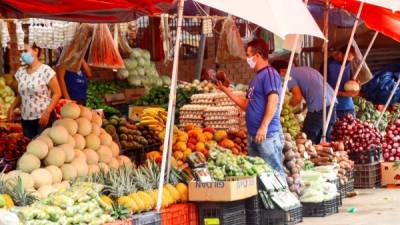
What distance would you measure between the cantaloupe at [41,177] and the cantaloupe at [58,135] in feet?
1.94

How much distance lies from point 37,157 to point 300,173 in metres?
3.66

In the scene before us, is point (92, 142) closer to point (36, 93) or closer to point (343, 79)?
point (36, 93)

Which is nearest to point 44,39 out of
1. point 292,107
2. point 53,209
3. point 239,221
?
point 292,107

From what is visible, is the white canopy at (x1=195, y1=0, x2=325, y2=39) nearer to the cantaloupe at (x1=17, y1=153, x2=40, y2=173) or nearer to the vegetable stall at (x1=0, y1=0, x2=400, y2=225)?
the vegetable stall at (x1=0, y1=0, x2=400, y2=225)

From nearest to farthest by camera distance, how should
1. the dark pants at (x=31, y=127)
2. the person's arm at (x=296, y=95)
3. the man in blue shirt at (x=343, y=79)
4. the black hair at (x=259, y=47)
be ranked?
the black hair at (x=259, y=47), the dark pants at (x=31, y=127), the person's arm at (x=296, y=95), the man in blue shirt at (x=343, y=79)

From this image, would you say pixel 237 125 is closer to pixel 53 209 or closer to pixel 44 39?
pixel 44 39

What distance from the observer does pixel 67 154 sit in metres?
9.62

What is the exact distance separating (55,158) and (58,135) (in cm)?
34

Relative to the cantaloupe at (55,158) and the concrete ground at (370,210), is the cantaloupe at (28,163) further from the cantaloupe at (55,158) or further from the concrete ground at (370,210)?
the concrete ground at (370,210)

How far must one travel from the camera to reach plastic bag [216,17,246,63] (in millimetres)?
17578

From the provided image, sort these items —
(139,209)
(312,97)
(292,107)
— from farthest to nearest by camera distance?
(292,107) < (312,97) < (139,209)

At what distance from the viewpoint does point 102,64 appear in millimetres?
15070

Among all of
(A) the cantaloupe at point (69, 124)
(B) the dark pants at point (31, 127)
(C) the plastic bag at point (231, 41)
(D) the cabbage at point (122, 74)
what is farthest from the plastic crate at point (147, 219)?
(C) the plastic bag at point (231, 41)

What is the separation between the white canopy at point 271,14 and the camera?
8.84 metres
